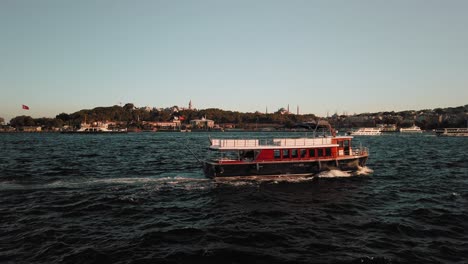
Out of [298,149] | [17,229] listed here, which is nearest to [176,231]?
[17,229]

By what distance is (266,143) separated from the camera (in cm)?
3070

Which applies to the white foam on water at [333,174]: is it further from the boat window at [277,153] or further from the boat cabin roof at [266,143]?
the boat window at [277,153]

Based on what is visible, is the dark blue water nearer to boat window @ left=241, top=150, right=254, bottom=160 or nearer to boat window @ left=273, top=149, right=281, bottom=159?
boat window @ left=273, top=149, right=281, bottom=159

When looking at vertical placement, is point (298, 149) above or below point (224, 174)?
above

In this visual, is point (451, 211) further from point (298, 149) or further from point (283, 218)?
point (298, 149)

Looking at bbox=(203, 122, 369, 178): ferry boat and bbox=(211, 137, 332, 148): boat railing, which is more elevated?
bbox=(211, 137, 332, 148): boat railing

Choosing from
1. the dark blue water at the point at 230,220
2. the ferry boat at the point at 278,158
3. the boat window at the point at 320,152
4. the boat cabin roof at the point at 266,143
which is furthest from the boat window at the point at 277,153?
the boat window at the point at 320,152

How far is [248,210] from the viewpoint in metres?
21.1

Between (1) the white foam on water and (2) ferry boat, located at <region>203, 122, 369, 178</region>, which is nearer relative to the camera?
(2) ferry boat, located at <region>203, 122, 369, 178</region>

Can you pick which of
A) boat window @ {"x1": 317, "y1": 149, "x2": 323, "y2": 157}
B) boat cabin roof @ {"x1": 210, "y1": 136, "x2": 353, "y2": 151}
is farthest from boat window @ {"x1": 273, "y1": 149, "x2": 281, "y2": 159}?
boat window @ {"x1": 317, "y1": 149, "x2": 323, "y2": 157}

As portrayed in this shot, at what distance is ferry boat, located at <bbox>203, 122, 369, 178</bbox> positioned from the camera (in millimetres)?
29125

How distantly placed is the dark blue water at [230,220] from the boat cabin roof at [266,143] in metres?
3.08

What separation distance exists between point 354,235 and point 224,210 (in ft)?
26.4

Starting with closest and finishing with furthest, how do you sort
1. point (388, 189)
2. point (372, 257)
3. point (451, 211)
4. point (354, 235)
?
point (372, 257) < point (354, 235) < point (451, 211) < point (388, 189)
